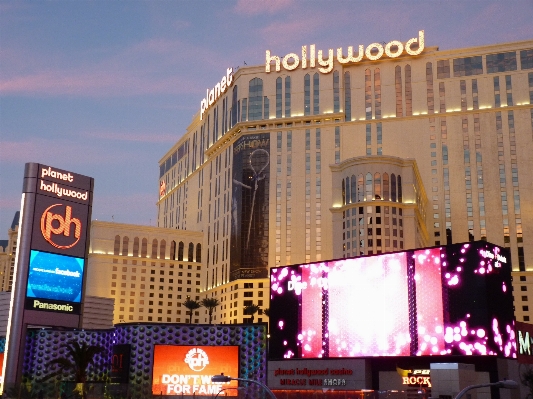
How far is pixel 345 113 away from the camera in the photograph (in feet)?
547

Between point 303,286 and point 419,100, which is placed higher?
point 419,100

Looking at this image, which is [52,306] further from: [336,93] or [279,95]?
[336,93]

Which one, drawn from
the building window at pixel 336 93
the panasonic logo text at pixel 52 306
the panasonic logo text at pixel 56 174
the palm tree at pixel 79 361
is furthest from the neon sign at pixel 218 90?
the palm tree at pixel 79 361

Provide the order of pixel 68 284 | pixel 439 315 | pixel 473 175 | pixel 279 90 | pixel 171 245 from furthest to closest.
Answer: pixel 171 245, pixel 279 90, pixel 473 175, pixel 68 284, pixel 439 315

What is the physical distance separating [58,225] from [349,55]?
107m

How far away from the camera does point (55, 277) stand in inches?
3063

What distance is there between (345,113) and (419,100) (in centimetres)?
1768

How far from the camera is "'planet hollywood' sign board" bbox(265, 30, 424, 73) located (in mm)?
165375

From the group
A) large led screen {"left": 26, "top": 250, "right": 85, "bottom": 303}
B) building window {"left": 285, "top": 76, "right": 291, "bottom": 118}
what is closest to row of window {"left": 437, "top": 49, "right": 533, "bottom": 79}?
building window {"left": 285, "top": 76, "right": 291, "bottom": 118}

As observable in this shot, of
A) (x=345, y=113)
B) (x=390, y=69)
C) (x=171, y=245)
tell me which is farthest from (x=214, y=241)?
(x=390, y=69)

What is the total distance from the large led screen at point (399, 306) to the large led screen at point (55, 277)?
22889 mm

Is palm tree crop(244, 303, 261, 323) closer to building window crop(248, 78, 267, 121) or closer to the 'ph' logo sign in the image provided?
building window crop(248, 78, 267, 121)

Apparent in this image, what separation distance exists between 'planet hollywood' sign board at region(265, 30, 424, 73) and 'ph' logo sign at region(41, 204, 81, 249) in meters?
100

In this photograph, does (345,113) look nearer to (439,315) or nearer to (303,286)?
(303,286)
